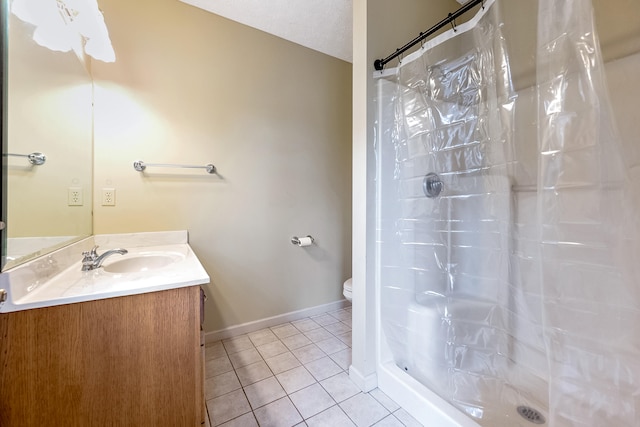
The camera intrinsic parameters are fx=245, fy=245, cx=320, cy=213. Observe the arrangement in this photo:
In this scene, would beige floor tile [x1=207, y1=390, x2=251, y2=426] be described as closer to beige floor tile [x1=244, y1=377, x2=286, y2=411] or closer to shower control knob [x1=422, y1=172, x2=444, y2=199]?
beige floor tile [x1=244, y1=377, x2=286, y2=411]

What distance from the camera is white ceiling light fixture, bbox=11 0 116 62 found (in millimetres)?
958

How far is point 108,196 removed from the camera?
156cm

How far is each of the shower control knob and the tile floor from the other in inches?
44.1

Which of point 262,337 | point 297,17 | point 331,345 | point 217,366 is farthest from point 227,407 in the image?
point 297,17

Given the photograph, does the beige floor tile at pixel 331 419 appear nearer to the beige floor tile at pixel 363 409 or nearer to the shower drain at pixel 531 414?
the beige floor tile at pixel 363 409

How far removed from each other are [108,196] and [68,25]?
0.90 meters

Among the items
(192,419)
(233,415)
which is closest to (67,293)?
(192,419)

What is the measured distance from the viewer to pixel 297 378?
1502 mm

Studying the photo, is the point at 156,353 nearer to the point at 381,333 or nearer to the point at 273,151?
the point at 381,333

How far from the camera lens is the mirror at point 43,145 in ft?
2.56

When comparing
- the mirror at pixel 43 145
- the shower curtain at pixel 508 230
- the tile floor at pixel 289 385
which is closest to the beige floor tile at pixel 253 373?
the tile floor at pixel 289 385

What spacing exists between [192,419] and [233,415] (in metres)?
0.36

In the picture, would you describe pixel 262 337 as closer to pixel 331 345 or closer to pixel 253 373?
pixel 253 373

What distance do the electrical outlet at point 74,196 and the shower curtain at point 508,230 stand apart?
64.1 inches
